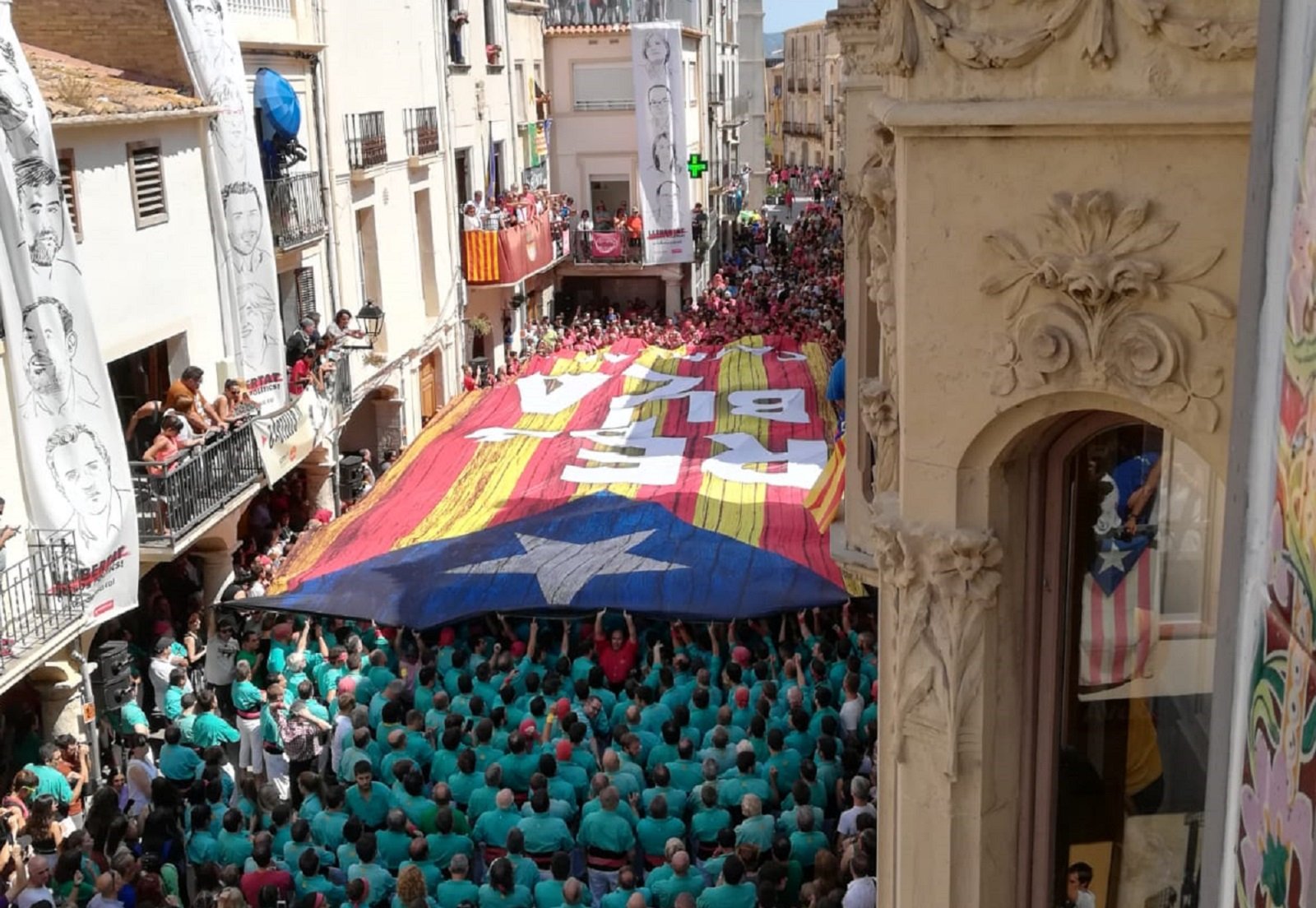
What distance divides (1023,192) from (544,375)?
66.8 ft

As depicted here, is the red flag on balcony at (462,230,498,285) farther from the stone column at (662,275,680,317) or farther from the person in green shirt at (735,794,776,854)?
the person in green shirt at (735,794,776,854)

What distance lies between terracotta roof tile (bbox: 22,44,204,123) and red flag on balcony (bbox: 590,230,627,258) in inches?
881

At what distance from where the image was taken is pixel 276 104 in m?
19.8

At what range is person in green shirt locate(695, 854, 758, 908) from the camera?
10.2 m

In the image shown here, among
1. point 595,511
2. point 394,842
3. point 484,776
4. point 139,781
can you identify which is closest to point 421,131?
point 595,511

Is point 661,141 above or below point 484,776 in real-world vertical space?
above

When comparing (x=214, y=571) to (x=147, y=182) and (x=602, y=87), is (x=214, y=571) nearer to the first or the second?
(x=147, y=182)

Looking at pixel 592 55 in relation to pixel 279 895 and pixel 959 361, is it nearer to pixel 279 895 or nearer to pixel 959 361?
pixel 279 895

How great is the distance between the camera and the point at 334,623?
16.0 meters

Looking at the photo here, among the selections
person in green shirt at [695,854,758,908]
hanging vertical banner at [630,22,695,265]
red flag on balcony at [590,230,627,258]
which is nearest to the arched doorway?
person in green shirt at [695,854,758,908]

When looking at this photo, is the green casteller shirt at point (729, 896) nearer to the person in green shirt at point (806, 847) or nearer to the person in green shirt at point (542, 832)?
the person in green shirt at point (806, 847)

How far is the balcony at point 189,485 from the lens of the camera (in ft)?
52.3

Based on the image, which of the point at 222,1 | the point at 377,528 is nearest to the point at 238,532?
the point at 377,528

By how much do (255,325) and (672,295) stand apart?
24022 mm
